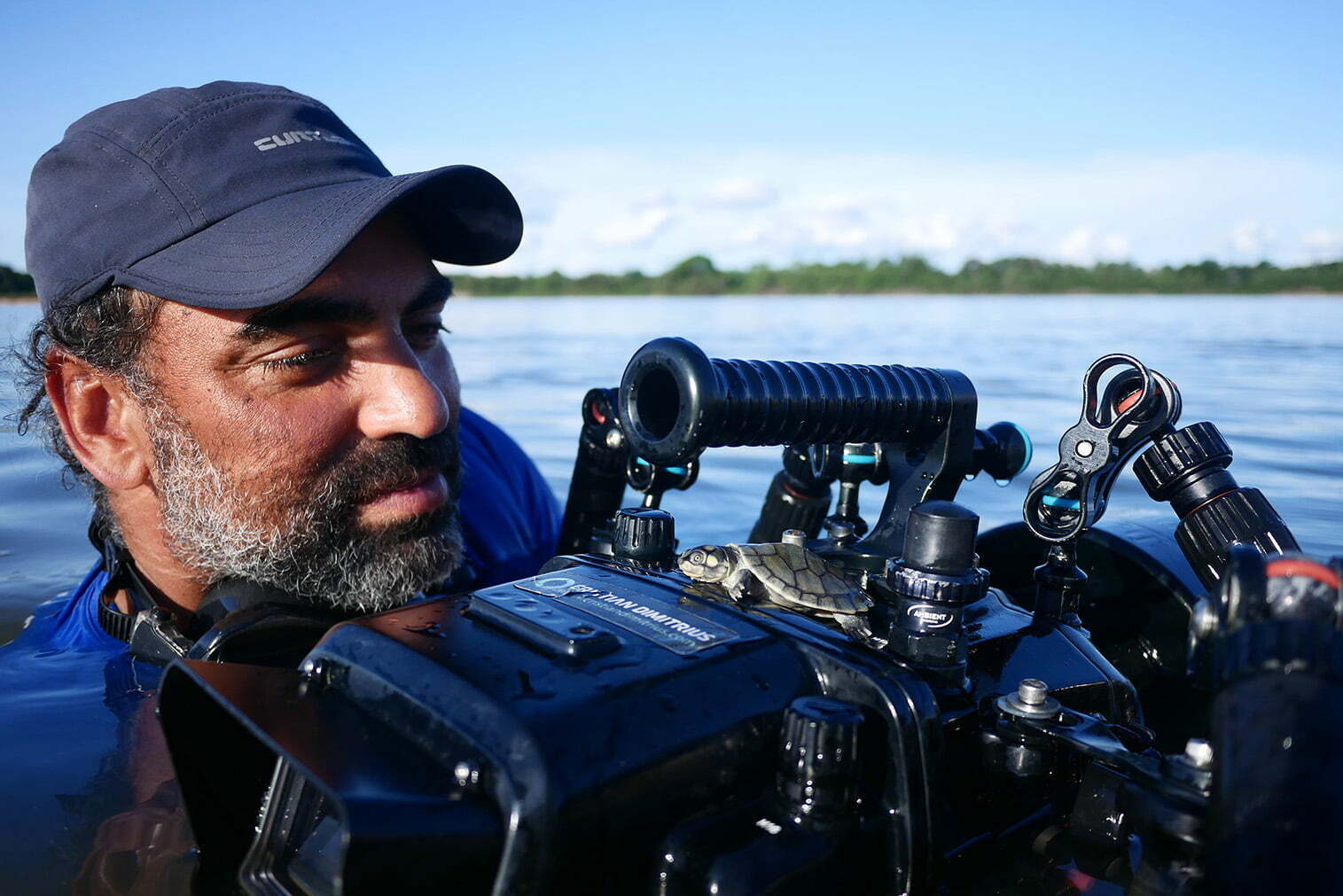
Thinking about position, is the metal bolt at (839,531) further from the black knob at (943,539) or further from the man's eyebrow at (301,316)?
the man's eyebrow at (301,316)

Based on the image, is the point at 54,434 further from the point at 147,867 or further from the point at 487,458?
the point at 147,867

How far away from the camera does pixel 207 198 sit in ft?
5.65

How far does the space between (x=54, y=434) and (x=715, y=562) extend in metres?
1.83

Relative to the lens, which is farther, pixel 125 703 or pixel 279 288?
pixel 125 703

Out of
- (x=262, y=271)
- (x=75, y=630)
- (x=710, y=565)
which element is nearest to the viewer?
(x=710, y=565)

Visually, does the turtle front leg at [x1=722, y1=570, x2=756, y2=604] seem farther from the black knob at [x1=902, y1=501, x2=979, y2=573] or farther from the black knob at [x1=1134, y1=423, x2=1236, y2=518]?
the black knob at [x1=1134, y1=423, x2=1236, y2=518]

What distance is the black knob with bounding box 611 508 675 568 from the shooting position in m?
1.28

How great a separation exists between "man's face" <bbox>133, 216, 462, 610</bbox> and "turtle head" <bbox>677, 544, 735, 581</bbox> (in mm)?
718

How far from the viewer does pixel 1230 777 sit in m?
0.73

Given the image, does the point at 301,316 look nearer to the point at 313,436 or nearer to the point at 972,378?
the point at 313,436

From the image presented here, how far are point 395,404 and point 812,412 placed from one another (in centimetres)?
77

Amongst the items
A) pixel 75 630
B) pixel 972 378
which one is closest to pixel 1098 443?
pixel 75 630

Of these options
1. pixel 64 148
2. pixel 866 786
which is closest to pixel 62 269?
pixel 64 148

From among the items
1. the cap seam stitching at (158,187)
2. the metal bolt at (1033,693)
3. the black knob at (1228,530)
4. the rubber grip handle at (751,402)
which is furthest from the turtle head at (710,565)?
the cap seam stitching at (158,187)
